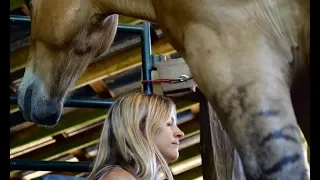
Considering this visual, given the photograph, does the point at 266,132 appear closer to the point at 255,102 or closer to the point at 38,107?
the point at 255,102

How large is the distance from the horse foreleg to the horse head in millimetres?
353

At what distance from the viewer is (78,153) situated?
4.61 metres

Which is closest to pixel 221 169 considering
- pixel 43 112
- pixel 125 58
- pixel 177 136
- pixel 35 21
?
pixel 177 136

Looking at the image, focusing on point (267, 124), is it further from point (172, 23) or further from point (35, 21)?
point (35, 21)

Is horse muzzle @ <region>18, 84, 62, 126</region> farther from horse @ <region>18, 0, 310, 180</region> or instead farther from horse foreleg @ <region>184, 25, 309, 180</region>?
horse foreleg @ <region>184, 25, 309, 180</region>

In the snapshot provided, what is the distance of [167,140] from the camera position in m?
1.61

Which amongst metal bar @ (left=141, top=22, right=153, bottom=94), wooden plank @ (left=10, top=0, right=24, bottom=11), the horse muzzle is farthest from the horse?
wooden plank @ (left=10, top=0, right=24, bottom=11)

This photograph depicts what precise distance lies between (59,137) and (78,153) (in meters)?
0.32

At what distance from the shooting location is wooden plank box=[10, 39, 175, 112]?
12.3 ft

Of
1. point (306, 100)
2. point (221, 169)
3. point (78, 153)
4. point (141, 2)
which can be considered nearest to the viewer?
point (306, 100)

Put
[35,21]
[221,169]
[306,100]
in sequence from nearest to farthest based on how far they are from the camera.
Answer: [306,100], [35,21], [221,169]

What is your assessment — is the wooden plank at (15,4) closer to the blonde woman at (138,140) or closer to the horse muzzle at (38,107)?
the horse muzzle at (38,107)

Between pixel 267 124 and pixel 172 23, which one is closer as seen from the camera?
pixel 267 124

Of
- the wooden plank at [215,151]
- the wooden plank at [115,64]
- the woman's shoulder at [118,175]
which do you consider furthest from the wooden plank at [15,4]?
the woman's shoulder at [118,175]
